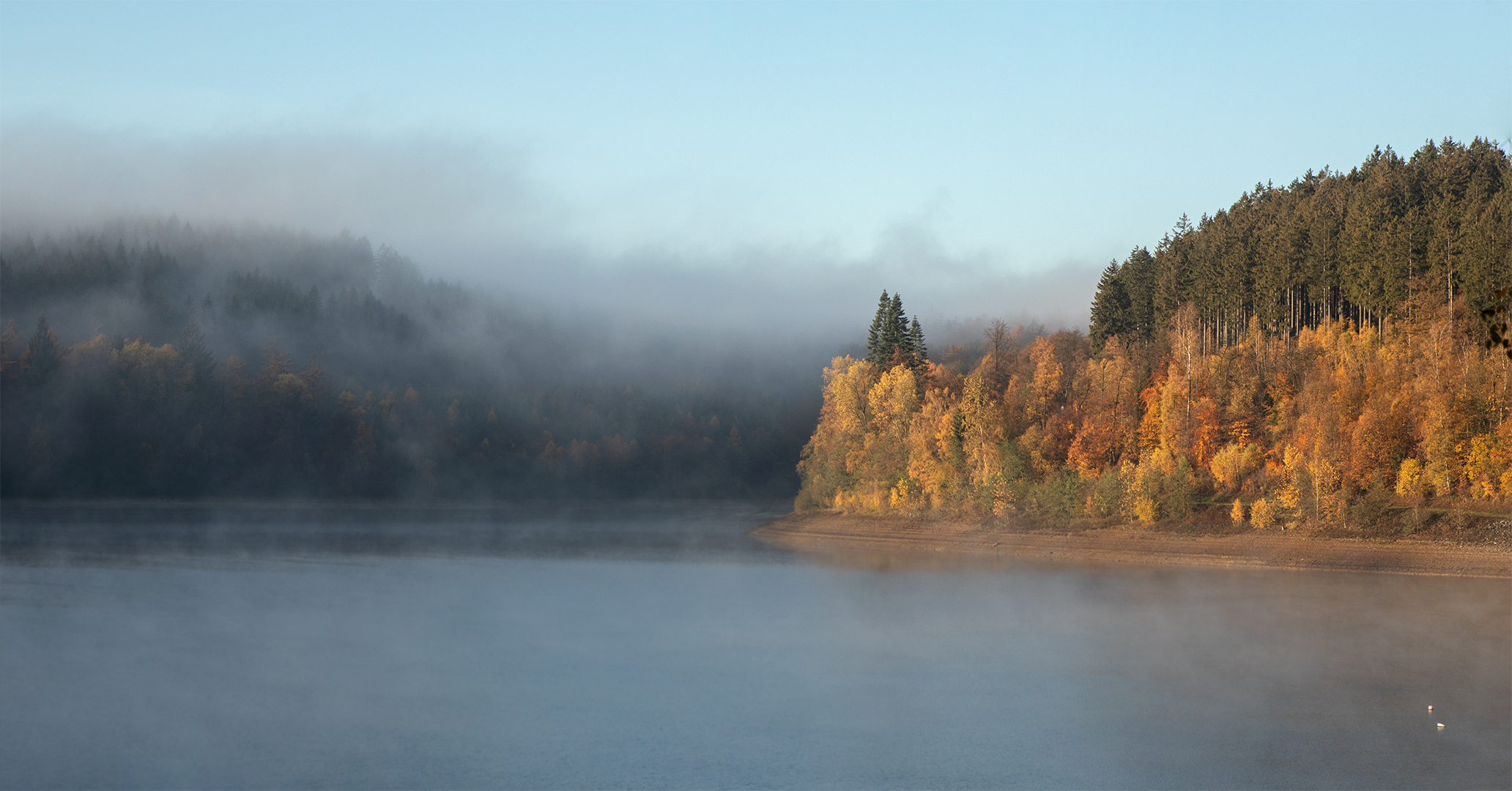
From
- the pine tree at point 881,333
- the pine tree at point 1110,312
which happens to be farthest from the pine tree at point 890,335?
the pine tree at point 1110,312

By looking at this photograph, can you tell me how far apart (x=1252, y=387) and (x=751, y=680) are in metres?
48.7

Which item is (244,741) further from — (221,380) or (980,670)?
(221,380)

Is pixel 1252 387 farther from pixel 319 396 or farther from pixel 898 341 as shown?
pixel 319 396

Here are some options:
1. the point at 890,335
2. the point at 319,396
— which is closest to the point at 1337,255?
the point at 890,335

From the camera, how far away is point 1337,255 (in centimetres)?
6650

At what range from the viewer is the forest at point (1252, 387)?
54.3m

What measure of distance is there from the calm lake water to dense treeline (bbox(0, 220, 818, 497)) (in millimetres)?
67405

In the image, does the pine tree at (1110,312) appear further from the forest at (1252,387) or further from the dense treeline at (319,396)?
the dense treeline at (319,396)

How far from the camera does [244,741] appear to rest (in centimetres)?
2155

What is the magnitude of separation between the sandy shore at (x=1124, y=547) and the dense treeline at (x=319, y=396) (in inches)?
2675

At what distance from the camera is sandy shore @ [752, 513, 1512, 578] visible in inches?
1886

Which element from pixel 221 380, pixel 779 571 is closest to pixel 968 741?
pixel 779 571

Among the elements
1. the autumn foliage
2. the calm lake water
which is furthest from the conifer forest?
the calm lake water

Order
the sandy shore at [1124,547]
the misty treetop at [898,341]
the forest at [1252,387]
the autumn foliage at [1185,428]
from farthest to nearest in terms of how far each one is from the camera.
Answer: the misty treetop at [898,341], the forest at [1252,387], the autumn foliage at [1185,428], the sandy shore at [1124,547]
